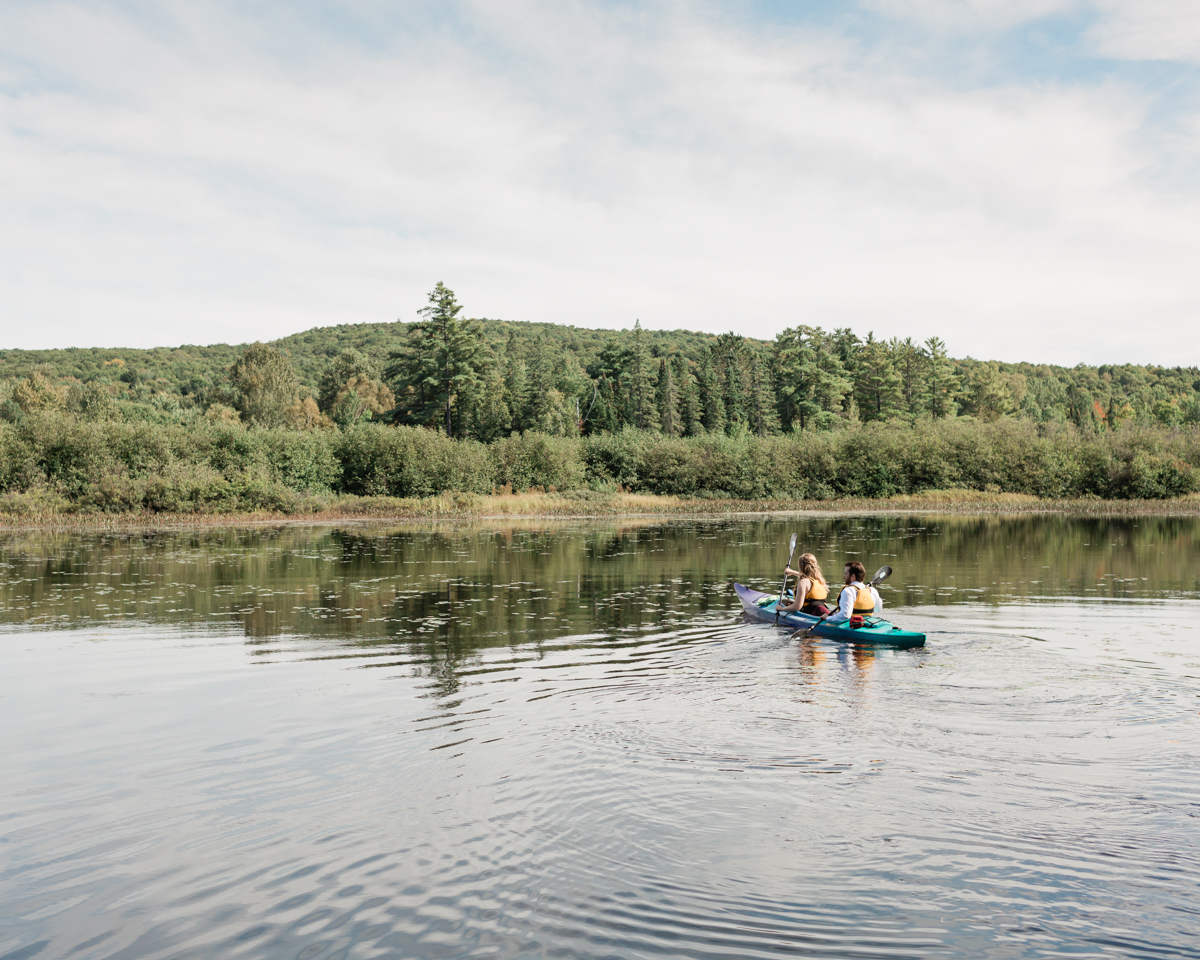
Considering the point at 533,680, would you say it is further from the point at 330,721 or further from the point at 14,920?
the point at 14,920

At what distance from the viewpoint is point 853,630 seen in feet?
48.2

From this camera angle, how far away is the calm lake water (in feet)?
17.6

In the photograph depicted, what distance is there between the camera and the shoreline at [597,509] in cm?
4881

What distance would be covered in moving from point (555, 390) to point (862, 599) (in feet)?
265

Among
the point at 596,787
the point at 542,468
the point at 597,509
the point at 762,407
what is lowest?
the point at 596,787

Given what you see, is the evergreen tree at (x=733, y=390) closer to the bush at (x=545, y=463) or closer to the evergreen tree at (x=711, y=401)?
the evergreen tree at (x=711, y=401)

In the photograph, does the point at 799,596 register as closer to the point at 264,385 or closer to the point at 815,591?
the point at 815,591

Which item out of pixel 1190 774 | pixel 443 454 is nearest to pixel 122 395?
pixel 443 454

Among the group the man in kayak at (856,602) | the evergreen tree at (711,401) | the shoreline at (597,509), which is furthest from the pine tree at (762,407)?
the man in kayak at (856,602)

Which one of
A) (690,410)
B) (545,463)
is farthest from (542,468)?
(690,410)

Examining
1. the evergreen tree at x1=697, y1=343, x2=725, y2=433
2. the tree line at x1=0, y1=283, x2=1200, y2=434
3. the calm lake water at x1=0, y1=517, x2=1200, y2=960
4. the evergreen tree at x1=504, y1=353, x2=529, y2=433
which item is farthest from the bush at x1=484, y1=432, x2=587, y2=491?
the calm lake water at x1=0, y1=517, x2=1200, y2=960

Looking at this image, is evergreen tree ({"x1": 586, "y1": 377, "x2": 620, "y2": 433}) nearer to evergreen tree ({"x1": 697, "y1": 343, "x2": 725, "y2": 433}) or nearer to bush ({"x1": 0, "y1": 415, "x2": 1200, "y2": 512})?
evergreen tree ({"x1": 697, "y1": 343, "x2": 725, "y2": 433})

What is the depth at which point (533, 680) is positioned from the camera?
1175 cm

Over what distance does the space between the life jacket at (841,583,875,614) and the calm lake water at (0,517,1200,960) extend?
1.07m
